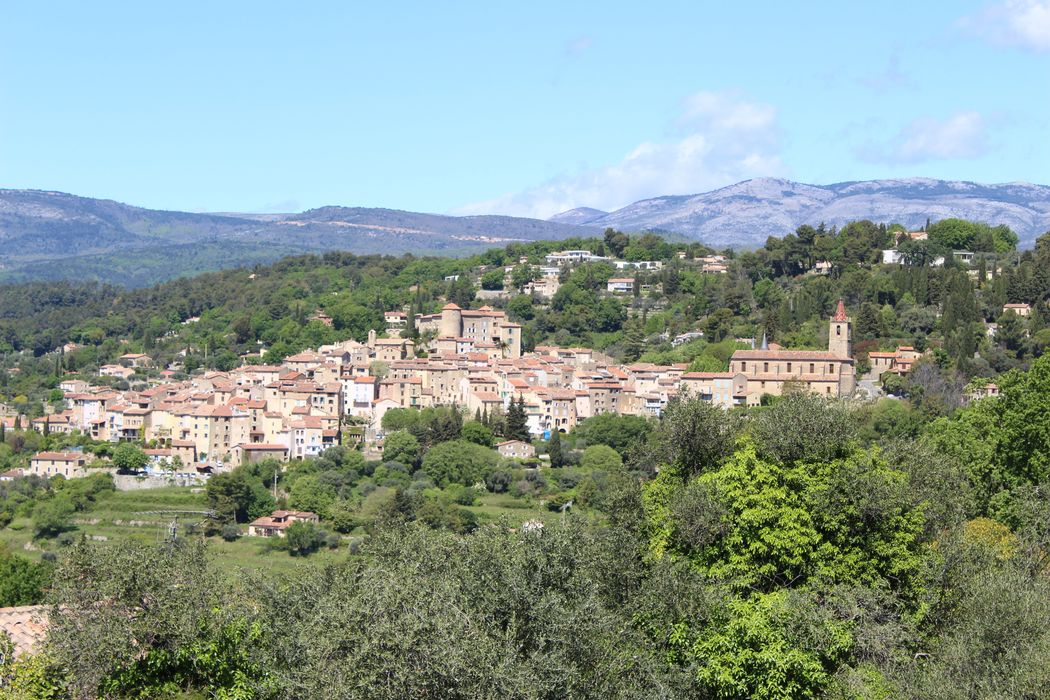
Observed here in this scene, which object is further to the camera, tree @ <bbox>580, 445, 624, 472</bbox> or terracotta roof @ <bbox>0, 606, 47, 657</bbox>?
tree @ <bbox>580, 445, 624, 472</bbox>

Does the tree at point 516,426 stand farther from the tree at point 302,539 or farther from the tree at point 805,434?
the tree at point 805,434

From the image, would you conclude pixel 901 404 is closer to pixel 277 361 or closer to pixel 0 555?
pixel 0 555

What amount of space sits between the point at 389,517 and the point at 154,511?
13.9 meters

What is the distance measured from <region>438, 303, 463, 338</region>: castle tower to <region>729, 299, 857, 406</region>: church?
2211cm

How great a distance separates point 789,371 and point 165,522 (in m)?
27.1

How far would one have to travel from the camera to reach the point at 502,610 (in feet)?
55.0

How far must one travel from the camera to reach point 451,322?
3105 inches

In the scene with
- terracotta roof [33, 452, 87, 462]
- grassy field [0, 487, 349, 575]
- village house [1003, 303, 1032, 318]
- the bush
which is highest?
village house [1003, 303, 1032, 318]

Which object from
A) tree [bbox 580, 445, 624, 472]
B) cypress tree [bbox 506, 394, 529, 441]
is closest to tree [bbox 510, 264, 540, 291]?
cypress tree [bbox 506, 394, 529, 441]

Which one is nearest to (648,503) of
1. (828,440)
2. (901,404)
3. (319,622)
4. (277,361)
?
(828,440)

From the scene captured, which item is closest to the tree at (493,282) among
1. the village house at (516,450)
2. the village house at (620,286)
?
the village house at (620,286)

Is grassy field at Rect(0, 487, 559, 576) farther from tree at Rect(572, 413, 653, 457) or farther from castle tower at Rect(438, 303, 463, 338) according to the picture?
castle tower at Rect(438, 303, 463, 338)

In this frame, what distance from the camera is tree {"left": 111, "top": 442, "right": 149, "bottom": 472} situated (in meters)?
61.1

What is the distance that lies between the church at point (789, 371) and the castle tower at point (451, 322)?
22.1m
